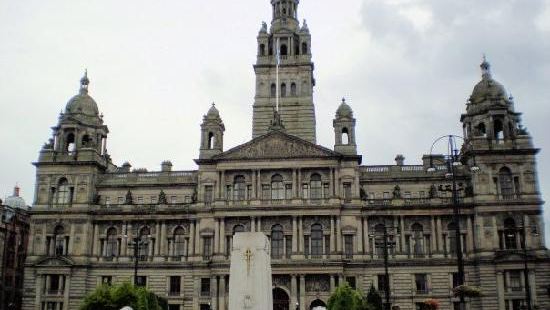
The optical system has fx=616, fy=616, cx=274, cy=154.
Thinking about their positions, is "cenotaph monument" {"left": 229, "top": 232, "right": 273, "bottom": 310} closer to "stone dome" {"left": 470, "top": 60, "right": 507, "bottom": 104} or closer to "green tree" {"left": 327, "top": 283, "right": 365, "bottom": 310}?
"green tree" {"left": 327, "top": 283, "right": 365, "bottom": 310}

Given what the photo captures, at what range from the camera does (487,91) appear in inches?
2776

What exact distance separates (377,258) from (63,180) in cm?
3755

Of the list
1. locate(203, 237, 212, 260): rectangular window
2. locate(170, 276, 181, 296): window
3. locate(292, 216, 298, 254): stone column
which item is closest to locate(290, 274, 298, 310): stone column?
locate(292, 216, 298, 254): stone column

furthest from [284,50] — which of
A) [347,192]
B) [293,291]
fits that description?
[293,291]

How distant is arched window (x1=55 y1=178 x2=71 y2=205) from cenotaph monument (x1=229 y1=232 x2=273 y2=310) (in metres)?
51.0

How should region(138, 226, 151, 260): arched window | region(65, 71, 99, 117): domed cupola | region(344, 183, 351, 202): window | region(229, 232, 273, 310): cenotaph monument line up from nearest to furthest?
region(229, 232, 273, 310): cenotaph monument
region(344, 183, 351, 202): window
region(138, 226, 151, 260): arched window
region(65, 71, 99, 117): domed cupola

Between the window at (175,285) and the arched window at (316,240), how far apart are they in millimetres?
15234

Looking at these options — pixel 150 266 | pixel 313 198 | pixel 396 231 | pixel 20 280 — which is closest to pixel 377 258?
pixel 396 231

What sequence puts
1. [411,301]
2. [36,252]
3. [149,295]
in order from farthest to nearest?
1. [36,252]
2. [411,301]
3. [149,295]

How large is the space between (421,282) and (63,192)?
138 ft

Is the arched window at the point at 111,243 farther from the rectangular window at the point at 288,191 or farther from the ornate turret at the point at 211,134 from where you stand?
the rectangular window at the point at 288,191

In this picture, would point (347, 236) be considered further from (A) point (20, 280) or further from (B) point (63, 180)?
(A) point (20, 280)

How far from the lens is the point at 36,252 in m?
70.2

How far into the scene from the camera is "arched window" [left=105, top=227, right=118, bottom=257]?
70625 mm
